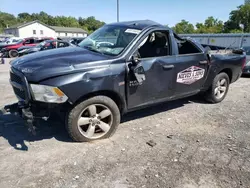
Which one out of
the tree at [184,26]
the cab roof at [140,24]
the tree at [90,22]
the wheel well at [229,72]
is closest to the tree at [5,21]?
the tree at [90,22]

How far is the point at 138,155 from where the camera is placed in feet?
11.5

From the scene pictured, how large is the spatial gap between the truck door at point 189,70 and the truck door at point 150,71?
0.19m

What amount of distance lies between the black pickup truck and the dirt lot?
0.44 meters

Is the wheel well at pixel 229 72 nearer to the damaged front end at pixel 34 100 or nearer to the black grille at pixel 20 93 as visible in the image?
the damaged front end at pixel 34 100

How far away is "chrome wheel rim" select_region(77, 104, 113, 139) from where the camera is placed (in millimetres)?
3697

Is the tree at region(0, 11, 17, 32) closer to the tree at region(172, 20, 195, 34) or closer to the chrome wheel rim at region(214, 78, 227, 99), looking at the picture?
the tree at region(172, 20, 195, 34)

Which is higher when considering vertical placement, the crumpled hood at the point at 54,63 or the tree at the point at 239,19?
the tree at the point at 239,19

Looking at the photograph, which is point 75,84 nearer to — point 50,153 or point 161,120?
point 50,153

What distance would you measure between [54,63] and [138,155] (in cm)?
179

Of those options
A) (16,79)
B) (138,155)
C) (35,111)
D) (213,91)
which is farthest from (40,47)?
(138,155)

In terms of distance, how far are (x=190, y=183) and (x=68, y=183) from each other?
1446 millimetres

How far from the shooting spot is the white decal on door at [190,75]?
467 cm

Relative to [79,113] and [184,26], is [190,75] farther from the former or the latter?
[184,26]

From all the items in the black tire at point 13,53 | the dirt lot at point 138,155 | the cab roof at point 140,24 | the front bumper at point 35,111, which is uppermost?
the cab roof at point 140,24
